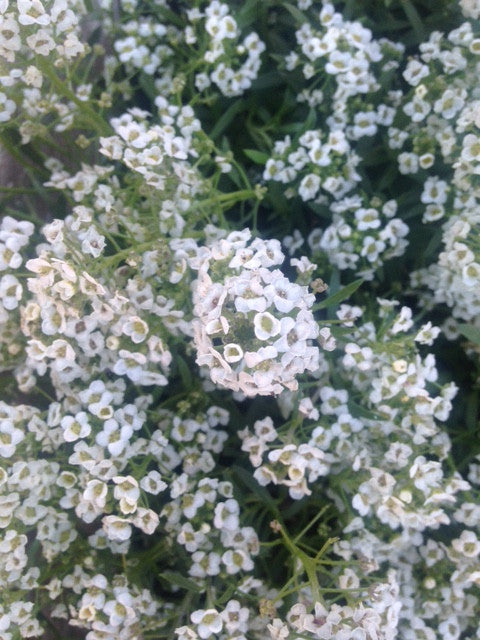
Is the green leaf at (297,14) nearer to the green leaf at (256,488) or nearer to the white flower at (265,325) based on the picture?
the white flower at (265,325)

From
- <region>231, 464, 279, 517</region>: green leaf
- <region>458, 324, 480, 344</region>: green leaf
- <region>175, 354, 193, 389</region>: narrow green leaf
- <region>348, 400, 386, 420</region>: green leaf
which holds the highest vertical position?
<region>458, 324, 480, 344</region>: green leaf

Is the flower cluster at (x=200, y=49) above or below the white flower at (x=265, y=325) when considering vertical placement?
above

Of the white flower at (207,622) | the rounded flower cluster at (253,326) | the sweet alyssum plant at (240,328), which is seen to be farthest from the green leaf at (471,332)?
the white flower at (207,622)

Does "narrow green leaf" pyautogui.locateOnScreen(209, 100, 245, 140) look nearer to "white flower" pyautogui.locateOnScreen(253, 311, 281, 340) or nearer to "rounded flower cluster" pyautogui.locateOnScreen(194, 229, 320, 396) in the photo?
"rounded flower cluster" pyautogui.locateOnScreen(194, 229, 320, 396)

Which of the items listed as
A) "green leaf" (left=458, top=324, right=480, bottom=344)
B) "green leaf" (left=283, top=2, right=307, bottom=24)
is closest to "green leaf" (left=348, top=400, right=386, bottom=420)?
"green leaf" (left=458, top=324, right=480, bottom=344)

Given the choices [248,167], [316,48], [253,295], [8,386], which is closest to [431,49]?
[316,48]

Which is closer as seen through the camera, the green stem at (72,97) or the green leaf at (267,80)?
the green stem at (72,97)

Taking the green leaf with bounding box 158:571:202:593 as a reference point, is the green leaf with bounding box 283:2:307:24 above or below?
above

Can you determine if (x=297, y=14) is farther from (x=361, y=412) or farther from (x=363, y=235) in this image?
(x=361, y=412)
